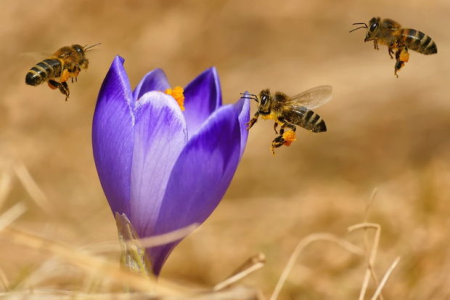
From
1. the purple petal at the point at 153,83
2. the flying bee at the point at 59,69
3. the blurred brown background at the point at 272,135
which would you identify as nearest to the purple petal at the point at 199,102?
the purple petal at the point at 153,83

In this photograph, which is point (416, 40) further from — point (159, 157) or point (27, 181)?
point (27, 181)

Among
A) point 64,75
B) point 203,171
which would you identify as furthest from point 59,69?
point 203,171

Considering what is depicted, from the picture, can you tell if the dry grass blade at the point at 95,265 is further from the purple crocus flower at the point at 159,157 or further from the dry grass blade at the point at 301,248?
the dry grass blade at the point at 301,248

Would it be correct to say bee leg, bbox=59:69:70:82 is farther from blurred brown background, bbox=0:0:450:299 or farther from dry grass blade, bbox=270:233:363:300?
blurred brown background, bbox=0:0:450:299

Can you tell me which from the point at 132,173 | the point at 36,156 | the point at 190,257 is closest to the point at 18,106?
the point at 36,156

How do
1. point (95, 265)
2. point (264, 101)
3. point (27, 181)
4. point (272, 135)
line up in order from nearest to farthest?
point (95, 265)
point (264, 101)
point (27, 181)
point (272, 135)

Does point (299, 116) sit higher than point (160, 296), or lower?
higher

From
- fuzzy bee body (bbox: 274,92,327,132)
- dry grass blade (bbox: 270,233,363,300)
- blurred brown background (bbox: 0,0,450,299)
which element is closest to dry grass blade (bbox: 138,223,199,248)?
dry grass blade (bbox: 270,233,363,300)
